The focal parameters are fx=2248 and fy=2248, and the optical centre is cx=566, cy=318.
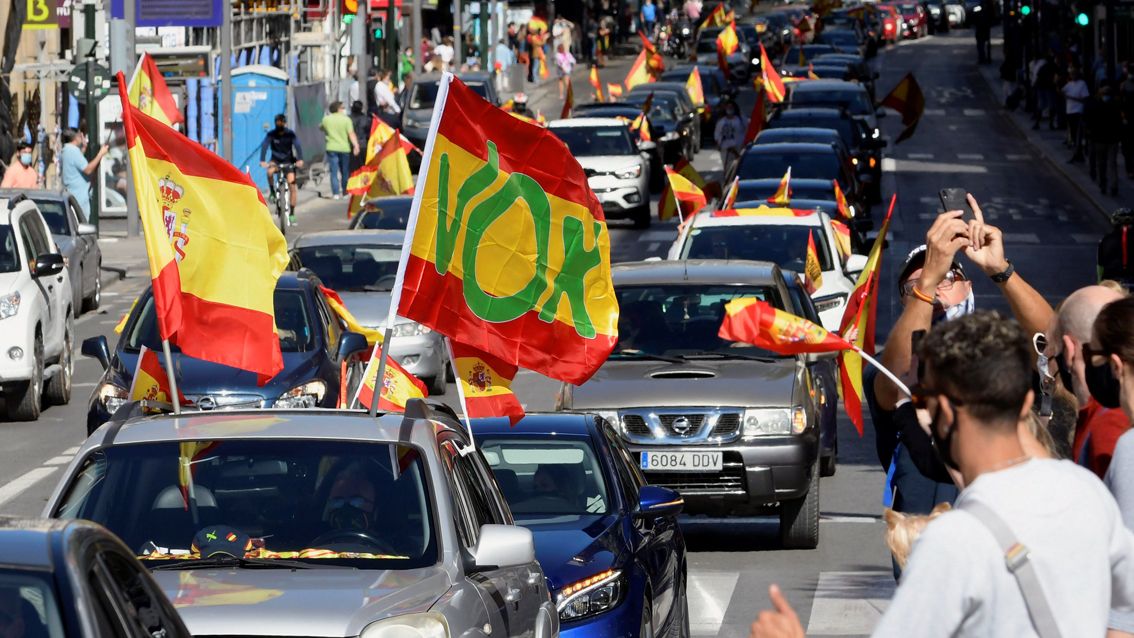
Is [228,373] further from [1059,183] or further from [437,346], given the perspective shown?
[1059,183]

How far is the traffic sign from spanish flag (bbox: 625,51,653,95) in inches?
674

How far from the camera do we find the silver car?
1986 centimetres

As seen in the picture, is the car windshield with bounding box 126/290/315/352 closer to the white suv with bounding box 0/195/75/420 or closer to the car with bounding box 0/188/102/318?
the white suv with bounding box 0/195/75/420

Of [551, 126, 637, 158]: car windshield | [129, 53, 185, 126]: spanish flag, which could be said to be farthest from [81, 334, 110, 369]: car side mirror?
[551, 126, 637, 158]: car windshield

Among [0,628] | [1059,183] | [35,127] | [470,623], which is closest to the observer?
[0,628]

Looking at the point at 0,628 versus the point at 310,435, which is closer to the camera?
the point at 0,628

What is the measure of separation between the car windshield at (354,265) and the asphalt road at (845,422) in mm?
1353

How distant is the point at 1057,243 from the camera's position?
111 feet

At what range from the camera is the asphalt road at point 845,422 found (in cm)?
1195

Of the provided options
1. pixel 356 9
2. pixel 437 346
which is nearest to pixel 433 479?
pixel 437 346

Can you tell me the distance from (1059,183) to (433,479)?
3806 cm

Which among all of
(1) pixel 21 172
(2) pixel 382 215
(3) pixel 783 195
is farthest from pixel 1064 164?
(1) pixel 21 172

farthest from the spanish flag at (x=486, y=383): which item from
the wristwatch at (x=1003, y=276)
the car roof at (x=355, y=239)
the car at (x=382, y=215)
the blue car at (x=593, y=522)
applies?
the car at (x=382, y=215)

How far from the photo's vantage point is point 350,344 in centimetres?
1563
